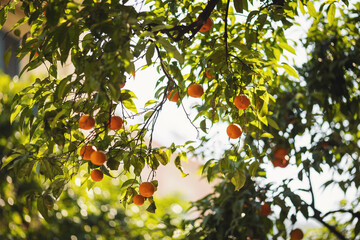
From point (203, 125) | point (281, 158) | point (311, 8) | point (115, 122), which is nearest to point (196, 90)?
point (203, 125)

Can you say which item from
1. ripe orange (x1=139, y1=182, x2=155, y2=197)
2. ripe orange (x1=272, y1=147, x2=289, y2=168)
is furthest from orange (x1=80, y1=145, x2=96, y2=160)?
ripe orange (x1=272, y1=147, x2=289, y2=168)

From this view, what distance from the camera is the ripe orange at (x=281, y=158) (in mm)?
1599

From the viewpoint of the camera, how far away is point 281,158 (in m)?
1.61

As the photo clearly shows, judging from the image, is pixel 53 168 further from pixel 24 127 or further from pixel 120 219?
pixel 120 219

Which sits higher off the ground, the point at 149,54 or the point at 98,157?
the point at 149,54

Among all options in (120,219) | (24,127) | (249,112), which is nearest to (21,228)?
(120,219)

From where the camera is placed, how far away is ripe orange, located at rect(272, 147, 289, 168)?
62.9 inches

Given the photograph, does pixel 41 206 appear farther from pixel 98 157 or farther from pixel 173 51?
pixel 173 51

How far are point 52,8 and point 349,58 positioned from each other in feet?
4.42

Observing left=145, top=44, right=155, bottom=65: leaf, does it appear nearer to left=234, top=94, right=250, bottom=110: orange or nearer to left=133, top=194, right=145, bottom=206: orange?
left=234, top=94, right=250, bottom=110: orange

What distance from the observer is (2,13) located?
3.51 feet

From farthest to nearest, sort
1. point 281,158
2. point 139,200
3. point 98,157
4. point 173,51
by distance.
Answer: point 281,158
point 139,200
point 98,157
point 173,51

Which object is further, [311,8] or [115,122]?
[311,8]

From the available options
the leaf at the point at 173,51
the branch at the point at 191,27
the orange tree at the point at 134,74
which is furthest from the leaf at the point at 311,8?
the leaf at the point at 173,51
